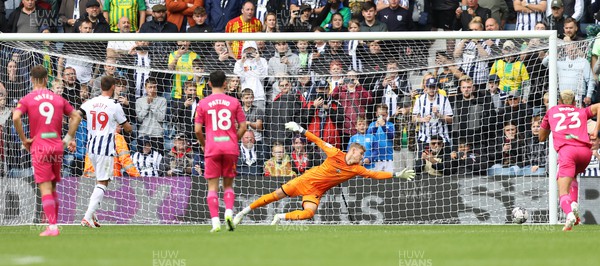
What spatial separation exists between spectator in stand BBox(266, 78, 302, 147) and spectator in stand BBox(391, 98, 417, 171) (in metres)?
1.62

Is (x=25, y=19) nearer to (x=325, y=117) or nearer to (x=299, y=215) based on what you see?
(x=325, y=117)

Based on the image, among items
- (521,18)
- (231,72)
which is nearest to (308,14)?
(231,72)

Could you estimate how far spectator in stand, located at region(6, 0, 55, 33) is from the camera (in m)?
21.0

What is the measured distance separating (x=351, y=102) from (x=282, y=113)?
3.77 ft

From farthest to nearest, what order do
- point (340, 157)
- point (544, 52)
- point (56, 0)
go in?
point (56, 0) → point (544, 52) → point (340, 157)

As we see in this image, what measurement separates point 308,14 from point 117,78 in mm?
4008

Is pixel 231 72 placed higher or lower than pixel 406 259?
higher

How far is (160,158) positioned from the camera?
58.4 ft

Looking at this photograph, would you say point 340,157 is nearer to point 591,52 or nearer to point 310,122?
point 310,122

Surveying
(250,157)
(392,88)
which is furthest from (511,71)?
(250,157)

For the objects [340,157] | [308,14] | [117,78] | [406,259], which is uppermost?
[308,14]

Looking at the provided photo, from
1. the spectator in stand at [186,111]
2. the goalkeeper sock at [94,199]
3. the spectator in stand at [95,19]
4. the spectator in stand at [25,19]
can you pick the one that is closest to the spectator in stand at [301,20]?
the spectator in stand at [186,111]

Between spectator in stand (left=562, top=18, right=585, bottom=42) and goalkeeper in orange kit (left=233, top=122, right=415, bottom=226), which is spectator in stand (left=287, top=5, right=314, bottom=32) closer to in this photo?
spectator in stand (left=562, top=18, right=585, bottom=42)

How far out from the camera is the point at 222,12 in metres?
20.7
